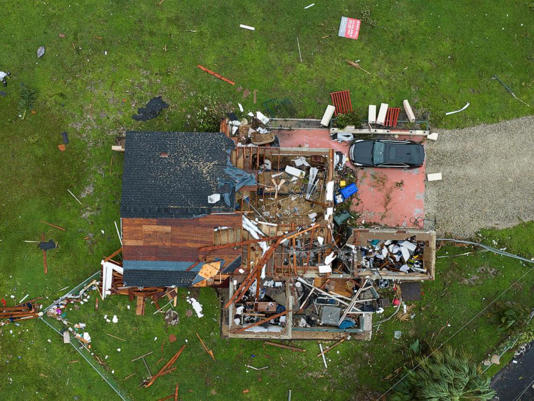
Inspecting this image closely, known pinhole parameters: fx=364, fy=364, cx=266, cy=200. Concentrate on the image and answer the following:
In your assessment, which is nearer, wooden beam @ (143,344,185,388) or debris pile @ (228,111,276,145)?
debris pile @ (228,111,276,145)

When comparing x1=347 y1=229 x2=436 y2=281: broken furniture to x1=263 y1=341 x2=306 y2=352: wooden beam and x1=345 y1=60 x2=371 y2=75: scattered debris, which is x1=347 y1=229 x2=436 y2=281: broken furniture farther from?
x1=345 y1=60 x2=371 y2=75: scattered debris

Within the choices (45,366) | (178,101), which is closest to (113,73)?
(178,101)

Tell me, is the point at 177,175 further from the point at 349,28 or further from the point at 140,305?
the point at 349,28

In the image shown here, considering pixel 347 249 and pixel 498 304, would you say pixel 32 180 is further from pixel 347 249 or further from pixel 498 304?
pixel 498 304

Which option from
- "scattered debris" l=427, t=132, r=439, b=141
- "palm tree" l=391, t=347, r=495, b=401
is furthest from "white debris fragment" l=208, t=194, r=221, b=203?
"palm tree" l=391, t=347, r=495, b=401

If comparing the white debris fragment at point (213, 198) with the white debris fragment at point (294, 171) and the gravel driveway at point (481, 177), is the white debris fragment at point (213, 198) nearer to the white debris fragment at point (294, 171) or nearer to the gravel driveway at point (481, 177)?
the white debris fragment at point (294, 171)

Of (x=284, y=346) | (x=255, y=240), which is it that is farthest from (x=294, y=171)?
(x=284, y=346)
